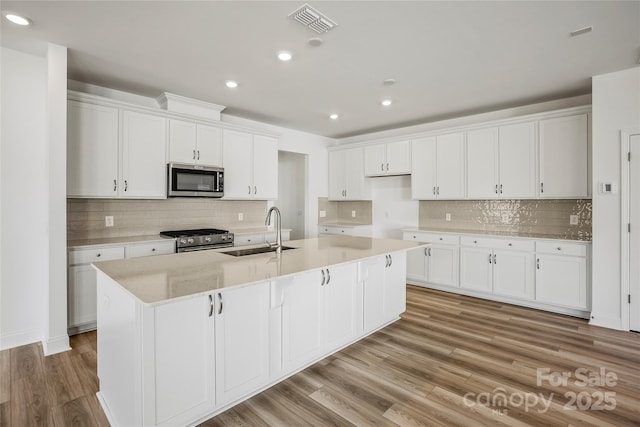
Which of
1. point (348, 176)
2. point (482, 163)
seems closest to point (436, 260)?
point (482, 163)

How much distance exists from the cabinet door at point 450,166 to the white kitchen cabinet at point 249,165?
102 inches

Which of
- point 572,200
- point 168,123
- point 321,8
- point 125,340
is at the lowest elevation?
point 125,340

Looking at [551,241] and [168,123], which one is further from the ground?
[168,123]

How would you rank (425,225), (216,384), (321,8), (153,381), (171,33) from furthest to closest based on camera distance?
(425,225) → (171,33) → (321,8) → (216,384) → (153,381)

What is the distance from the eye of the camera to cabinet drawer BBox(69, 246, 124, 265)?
3.12 metres

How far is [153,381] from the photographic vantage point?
166cm

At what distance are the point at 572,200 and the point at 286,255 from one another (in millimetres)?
3824

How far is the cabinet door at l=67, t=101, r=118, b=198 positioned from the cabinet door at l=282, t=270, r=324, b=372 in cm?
254

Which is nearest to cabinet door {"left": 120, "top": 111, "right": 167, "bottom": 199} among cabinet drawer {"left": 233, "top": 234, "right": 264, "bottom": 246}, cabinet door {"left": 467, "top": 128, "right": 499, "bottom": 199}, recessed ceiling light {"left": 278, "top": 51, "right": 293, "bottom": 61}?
cabinet drawer {"left": 233, "top": 234, "right": 264, "bottom": 246}

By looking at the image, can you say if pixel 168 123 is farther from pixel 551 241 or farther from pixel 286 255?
pixel 551 241

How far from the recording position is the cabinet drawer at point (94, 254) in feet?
10.2

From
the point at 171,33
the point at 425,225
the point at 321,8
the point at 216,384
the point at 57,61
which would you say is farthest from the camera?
the point at 425,225

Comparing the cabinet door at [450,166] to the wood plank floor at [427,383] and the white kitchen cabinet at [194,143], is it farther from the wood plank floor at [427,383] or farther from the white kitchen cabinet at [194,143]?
the white kitchen cabinet at [194,143]

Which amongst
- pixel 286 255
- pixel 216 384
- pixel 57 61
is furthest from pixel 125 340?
pixel 57 61
